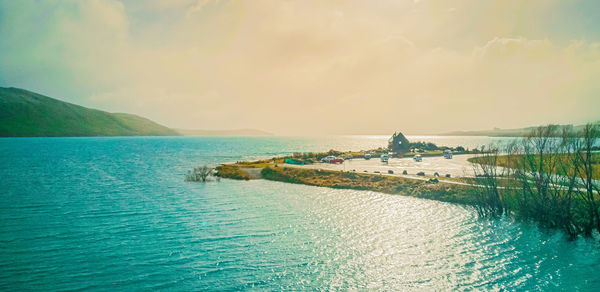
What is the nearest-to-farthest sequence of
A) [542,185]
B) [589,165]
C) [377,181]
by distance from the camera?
[589,165], [542,185], [377,181]

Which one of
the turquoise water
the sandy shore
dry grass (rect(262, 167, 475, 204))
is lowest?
the turquoise water

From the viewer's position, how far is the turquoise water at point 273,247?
20.5m

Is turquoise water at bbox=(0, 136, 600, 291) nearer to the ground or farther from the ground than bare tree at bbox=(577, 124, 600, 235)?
nearer to the ground

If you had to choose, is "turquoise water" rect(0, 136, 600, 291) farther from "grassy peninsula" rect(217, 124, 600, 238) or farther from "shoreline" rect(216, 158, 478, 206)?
"shoreline" rect(216, 158, 478, 206)

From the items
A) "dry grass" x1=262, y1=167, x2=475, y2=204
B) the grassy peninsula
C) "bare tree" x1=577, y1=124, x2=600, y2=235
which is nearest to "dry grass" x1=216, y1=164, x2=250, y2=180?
"dry grass" x1=262, y1=167, x2=475, y2=204

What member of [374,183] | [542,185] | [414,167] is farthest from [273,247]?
[414,167]

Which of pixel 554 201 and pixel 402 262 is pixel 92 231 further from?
pixel 554 201

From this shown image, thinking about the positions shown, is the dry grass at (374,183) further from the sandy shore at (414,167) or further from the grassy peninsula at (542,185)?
the sandy shore at (414,167)

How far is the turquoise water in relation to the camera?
2055 cm

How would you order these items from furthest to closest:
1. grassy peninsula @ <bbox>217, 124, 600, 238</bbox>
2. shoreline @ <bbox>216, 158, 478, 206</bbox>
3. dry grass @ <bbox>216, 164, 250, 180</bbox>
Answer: dry grass @ <bbox>216, 164, 250, 180</bbox>
shoreline @ <bbox>216, 158, 478, 206</bbox>
grassy peninsula @ <bbox>217, 124, 600, 238</bbox>

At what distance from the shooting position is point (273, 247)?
2647cm

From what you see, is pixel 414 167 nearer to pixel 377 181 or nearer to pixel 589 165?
pixel 377 181

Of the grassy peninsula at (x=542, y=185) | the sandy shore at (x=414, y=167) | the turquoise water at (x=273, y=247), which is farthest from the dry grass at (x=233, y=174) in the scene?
the grassy peninsula at (x=542, y=185)

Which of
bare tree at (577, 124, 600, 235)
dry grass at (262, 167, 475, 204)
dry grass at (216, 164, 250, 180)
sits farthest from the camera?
dry grass at (216, 164, 250, 180)
